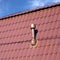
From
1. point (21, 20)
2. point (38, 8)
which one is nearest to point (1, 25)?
point (21, 20)

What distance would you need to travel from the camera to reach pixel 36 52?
9.23m

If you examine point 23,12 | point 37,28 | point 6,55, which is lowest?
point 6,55

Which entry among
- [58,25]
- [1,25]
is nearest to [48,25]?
[58,25]

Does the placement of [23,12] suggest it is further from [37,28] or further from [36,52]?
[36,52]

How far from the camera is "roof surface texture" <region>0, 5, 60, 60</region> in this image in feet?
29.6

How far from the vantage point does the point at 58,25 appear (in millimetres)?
9555

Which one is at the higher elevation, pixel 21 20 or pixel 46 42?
pixel 21 20

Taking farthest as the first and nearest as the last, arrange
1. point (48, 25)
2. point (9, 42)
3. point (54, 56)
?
point (9, 42) < point (48, 25) < point (54, 56)

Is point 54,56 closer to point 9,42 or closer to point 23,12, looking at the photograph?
point 9,42

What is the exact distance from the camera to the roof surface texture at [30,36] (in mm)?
9023

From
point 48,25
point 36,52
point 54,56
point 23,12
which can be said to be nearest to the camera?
point 54,56

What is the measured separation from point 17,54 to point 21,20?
2025mm

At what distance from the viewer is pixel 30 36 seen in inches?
395

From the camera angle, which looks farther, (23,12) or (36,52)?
(23,12)
